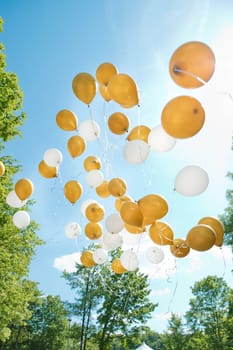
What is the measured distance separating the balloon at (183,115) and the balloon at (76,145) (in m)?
1.61

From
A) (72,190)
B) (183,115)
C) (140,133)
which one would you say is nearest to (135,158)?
(140,133)

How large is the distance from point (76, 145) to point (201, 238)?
218 cm

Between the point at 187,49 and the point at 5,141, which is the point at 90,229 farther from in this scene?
the point at 5,141

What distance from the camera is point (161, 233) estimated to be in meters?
3.67

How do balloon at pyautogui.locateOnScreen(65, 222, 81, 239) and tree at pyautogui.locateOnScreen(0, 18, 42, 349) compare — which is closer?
balloon at pyautogui.locateOnScreen(65, 222, 81, 239)

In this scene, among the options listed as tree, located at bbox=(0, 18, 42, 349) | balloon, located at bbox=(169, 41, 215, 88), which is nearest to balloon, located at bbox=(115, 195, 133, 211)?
balloon, located at bbox=(169, 41, 215, 88)

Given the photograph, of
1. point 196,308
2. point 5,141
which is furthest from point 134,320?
point 5,141

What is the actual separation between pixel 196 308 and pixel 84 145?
75.9 ft

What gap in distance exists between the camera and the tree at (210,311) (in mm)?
22094

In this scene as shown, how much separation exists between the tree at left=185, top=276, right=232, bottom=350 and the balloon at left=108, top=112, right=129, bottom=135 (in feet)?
72.5

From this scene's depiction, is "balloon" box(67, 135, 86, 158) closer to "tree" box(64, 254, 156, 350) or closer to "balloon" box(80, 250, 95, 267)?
"balloon" box(80, 250, 95, 267)

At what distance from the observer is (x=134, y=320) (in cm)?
1527

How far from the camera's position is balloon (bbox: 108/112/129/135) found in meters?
3.84

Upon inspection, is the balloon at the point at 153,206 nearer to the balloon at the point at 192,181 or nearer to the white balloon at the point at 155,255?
the balloon at the point at 192,181
